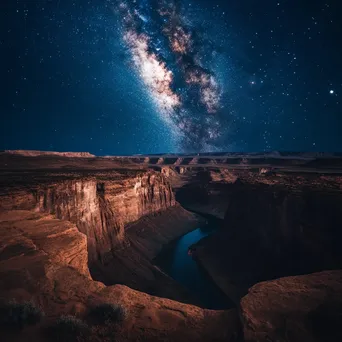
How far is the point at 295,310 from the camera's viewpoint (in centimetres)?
816

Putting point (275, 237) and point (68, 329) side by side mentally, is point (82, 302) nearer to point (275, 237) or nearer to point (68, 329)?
point (68, 329)

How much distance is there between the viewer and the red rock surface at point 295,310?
7055 mm

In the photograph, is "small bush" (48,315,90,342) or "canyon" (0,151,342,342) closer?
"small bush" (48,315,90,342)

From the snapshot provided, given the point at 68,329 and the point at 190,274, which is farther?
the point at 190,274

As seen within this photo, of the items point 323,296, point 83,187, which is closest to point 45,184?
point 83,187

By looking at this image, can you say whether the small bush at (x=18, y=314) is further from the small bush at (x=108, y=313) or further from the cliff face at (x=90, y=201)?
the cliff face at (x=90, y=201)

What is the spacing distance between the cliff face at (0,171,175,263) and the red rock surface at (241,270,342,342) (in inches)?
719

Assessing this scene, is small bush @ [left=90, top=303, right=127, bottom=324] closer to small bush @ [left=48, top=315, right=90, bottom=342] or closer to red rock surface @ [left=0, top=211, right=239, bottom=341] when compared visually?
red rock surface @ [left=0, top=211, right=239, bottom=341]

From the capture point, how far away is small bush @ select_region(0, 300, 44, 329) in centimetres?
644

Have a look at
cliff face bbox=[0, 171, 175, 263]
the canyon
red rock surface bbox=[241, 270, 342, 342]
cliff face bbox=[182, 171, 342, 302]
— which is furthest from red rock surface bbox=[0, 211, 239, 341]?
cliff face bbox=[182, 171, 342, 302]

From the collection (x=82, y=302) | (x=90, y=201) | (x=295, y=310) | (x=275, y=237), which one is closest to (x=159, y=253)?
(x=90, y=201)

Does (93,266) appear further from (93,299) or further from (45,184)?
(93,299)

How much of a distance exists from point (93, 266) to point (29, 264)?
17.0 metres

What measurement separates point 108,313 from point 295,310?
21.3 feet
